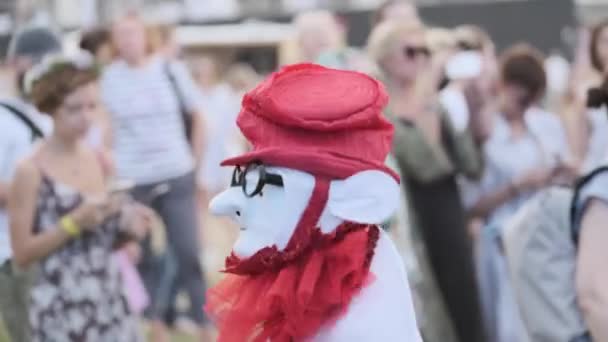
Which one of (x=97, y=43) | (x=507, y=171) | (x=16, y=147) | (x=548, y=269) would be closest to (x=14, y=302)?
(x=16, y=147)

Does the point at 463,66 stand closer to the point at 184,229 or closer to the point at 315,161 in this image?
the point at 184,229

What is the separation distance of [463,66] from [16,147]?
3.06m

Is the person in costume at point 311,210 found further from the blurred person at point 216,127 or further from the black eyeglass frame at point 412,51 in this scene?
the blurred person at point 216,127

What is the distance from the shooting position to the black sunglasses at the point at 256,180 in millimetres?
3123

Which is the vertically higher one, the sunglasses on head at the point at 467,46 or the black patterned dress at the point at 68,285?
the black patterned dress at the point at 68,285

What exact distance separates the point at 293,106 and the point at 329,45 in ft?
15.7

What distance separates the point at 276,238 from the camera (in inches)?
122

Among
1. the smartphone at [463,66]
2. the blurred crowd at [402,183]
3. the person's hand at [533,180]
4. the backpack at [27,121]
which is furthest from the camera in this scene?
the smartphone at [463,66]

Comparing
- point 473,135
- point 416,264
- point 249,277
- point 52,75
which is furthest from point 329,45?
point 249,277

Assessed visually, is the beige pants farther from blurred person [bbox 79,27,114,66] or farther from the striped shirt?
blurred person [bbox 79,27,114,66]

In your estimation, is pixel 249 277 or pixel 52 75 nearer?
pixel 249 277

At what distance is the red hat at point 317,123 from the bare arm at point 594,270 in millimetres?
1007

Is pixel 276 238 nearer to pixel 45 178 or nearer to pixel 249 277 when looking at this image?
pixel 249 277

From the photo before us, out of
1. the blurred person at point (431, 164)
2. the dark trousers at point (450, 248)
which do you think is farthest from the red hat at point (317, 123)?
the dark trousers at point (450, 248)
